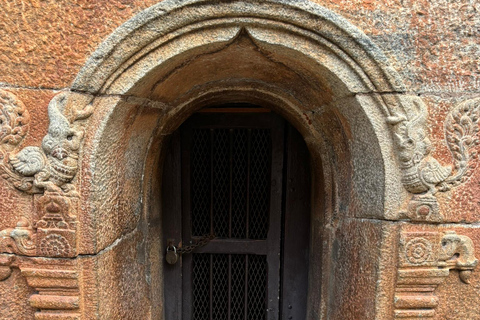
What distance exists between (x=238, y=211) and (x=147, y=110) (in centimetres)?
94

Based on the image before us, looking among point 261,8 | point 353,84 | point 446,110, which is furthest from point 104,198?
point 446,110

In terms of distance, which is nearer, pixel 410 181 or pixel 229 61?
pixel 410 181

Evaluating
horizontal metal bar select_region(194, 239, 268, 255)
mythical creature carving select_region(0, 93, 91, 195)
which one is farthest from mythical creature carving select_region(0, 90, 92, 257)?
horizontal metal bar select_region(194, 239, 268, 255)

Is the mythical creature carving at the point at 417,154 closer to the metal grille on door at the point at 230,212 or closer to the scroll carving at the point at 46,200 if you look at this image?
the metal grille on door at the point at 230,212

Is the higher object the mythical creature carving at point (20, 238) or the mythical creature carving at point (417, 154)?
the mythical creature carving at point (417, 154)

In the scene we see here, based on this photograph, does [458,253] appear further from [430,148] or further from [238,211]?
[238,211]

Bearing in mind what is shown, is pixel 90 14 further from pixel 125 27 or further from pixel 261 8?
pixel 261 8

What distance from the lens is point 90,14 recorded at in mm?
1613

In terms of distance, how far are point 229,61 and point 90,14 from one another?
2.10 ft

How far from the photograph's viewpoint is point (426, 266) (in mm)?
1708

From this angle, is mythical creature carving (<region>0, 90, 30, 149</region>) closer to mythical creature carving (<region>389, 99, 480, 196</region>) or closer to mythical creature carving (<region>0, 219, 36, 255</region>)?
mythical creature carving (<region>0, 219, 36, 255</region>)

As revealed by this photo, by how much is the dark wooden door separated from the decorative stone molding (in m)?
0.83

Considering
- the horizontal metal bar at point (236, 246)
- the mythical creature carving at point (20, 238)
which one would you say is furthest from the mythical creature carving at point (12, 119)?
the horizontal metal bar at point (236, 246)

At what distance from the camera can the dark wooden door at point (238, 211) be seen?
2451mm
